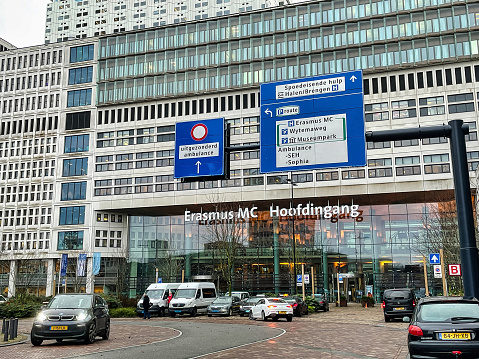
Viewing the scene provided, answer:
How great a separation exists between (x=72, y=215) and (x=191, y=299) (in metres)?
36.8

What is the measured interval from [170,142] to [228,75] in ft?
34.9

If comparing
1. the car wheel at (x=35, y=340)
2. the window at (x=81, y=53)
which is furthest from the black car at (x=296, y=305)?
the window at (x=81, y=53)

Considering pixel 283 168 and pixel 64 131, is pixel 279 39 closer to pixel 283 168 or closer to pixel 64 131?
pixel 64 131

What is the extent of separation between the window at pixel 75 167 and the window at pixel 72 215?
14.4ft

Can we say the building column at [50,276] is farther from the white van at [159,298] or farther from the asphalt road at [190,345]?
the asphalt road at [190,345]

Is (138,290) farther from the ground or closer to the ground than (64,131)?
closer to the ground

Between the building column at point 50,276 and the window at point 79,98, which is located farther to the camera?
the window at point 79,98

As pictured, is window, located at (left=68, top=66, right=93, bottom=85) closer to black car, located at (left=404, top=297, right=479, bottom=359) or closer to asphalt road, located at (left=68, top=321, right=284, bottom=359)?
asphalt road, located at (left=68, top=321, right=284, bottom=359)

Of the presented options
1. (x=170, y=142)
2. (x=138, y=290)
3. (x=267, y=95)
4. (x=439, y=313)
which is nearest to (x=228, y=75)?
(x=170, y=142)

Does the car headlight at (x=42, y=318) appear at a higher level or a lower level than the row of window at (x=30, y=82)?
lower

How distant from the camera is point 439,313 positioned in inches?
418

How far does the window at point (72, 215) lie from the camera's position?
6706cm

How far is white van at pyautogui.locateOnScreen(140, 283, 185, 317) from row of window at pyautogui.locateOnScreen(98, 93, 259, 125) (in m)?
30.0

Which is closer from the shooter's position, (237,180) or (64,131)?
(237,180)
